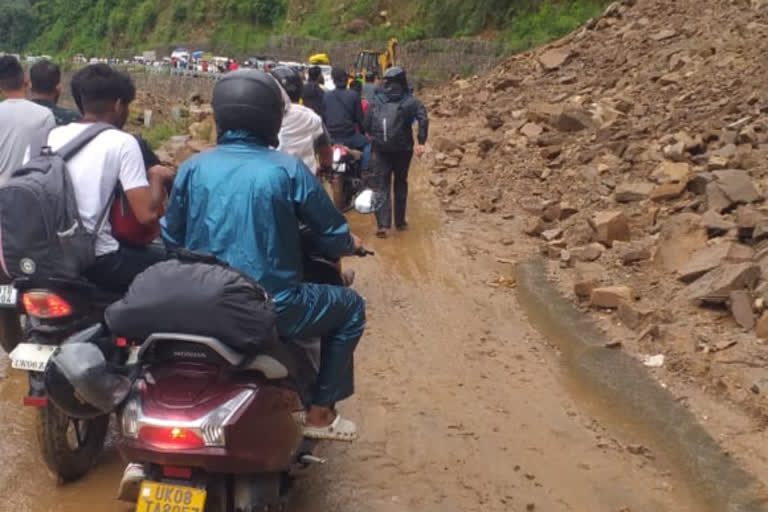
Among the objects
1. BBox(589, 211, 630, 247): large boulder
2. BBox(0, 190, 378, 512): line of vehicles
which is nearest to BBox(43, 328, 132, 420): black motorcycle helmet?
BBox(0, 190, 378, 512): line of vehicles

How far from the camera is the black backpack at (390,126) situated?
9383mm

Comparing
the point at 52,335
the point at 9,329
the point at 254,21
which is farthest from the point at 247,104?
the point at 254,21

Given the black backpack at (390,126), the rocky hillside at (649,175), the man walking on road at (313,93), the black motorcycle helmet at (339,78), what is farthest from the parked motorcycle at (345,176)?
the rocky hillside at (649,175)

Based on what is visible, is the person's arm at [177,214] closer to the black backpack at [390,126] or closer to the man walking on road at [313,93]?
the black backpack at [390,126]

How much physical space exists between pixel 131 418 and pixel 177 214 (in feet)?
3.04

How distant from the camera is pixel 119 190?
4258 mm

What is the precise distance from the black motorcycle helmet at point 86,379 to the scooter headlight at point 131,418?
0.15ft

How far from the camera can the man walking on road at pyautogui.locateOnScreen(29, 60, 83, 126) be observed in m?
5.71

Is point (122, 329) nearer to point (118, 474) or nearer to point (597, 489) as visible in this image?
point (118, 474)

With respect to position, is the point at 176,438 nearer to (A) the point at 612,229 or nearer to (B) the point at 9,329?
(B) the point at 9,329

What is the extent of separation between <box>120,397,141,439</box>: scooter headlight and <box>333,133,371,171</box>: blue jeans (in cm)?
772

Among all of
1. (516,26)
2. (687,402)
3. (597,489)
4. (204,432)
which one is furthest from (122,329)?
(516,26)

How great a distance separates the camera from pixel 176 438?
3.04 metres

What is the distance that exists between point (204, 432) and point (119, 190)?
5.42ft
